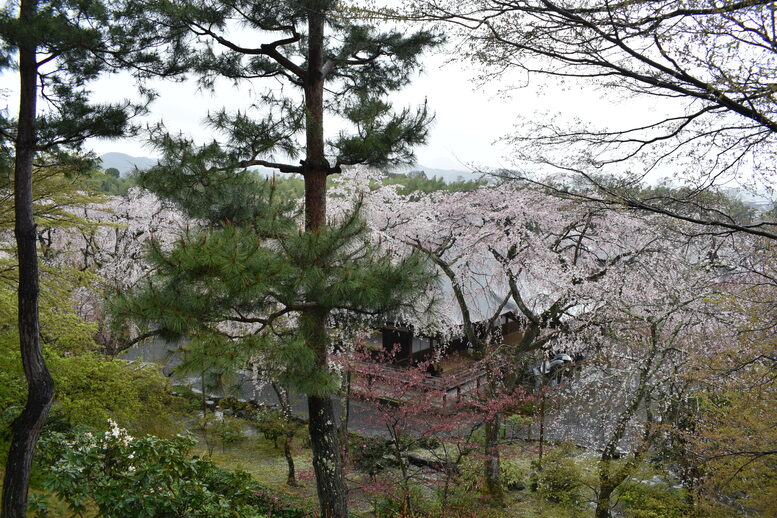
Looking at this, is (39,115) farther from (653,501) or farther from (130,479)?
(653,501)

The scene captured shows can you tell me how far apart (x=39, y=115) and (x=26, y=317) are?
7.15 ft

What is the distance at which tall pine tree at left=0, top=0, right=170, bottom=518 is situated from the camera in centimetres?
544

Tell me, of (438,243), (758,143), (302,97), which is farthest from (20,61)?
(438,243)

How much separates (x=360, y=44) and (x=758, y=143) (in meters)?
4.61

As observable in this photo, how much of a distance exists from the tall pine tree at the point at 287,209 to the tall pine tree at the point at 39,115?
533 millimetres

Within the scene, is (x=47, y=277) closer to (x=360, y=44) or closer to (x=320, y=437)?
(x=320, y=437)

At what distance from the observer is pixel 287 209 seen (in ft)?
25.2

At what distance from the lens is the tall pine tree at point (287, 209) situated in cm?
489

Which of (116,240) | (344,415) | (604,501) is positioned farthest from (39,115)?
(116,240)

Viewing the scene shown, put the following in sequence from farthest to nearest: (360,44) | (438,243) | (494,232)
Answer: (438,243) → (494,232) → (360,44)

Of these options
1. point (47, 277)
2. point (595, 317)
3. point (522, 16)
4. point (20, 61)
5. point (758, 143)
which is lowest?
point (595, 317)

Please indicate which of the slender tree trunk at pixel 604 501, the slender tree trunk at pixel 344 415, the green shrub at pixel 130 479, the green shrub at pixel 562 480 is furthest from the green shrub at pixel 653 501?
the green shrub at pixel 130 479

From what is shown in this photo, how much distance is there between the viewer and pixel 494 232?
9867mm

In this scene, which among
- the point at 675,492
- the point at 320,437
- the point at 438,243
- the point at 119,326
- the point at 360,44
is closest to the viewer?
the point at 119,326
